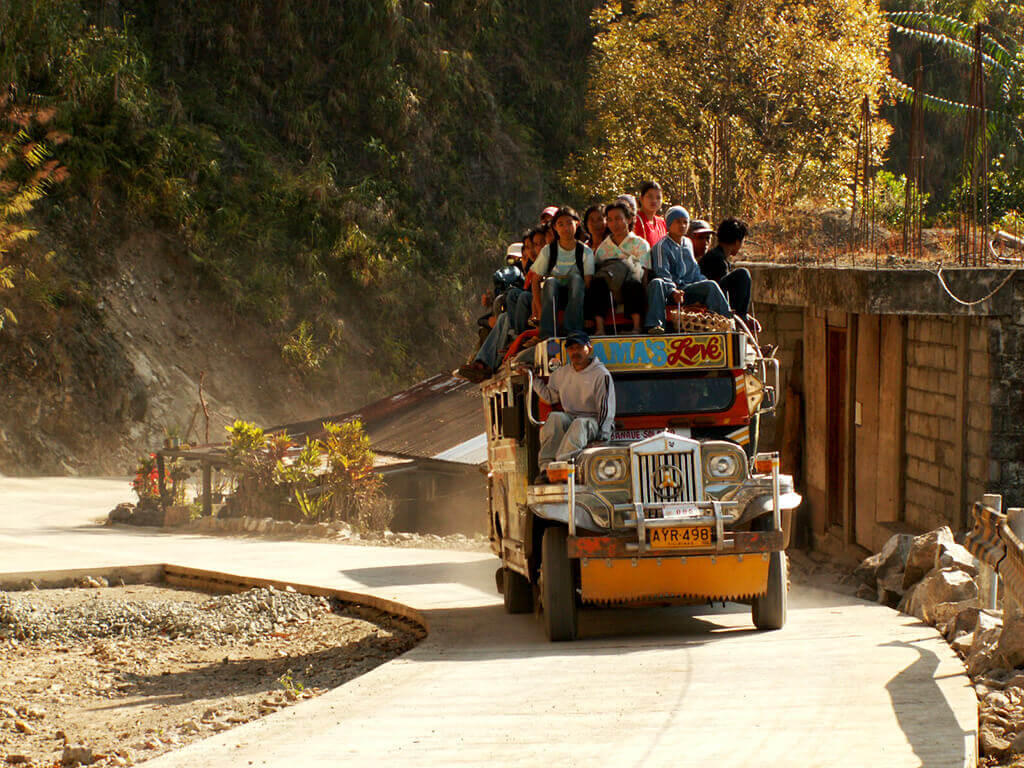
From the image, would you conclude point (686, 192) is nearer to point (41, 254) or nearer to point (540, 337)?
point (41, 254)

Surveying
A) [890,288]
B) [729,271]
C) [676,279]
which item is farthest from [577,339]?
[890,288]

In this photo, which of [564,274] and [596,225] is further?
[596,225]

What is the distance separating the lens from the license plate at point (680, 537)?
418 inches

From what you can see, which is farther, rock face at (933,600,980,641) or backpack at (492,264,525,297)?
backpack at (492,264,525,297)

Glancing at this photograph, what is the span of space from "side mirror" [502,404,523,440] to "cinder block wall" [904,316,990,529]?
5199 mm

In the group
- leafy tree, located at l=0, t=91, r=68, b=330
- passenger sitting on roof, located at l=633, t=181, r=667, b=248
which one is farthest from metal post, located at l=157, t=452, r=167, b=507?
passenger sitting on roof, located at l=633, t=181, r=667, b=248

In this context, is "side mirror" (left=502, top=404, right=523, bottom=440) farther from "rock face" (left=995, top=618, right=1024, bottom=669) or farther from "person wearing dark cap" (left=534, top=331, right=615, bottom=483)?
"rock face" (left=995, top=618, right=1024, bottom=669)

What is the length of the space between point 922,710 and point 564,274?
5.36m

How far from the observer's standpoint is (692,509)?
1070cm

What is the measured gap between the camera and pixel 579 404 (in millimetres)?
11172

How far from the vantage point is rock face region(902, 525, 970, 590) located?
12.1 m

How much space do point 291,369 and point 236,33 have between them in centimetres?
1220

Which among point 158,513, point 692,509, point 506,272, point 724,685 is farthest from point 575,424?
point 158,513

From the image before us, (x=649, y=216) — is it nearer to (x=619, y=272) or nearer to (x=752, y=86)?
(x=619, y=272)
